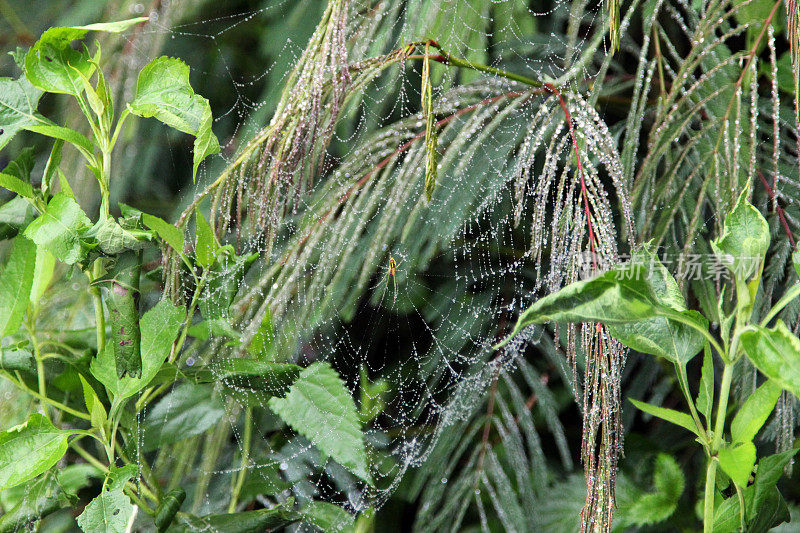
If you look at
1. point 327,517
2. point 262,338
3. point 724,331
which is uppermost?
point 724,331

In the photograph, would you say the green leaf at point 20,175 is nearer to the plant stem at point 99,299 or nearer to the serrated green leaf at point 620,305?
the plant stem at point 99,299

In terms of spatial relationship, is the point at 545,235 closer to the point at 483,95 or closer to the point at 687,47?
the point at 483,95

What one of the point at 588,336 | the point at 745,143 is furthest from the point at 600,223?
the point at 745,143

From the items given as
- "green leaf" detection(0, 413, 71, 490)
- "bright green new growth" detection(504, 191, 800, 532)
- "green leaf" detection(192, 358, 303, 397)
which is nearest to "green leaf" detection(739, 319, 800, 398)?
"bright green new growth" detection(504, 191, 800, 532)

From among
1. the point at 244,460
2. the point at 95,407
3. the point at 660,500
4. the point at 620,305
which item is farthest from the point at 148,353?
the point at 660,500

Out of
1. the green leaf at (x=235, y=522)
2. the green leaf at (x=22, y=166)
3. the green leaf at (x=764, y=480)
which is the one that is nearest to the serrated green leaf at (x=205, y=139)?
the green leaf at (x=22, y=166)

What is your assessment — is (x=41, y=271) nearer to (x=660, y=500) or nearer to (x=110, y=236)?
(x=110, y=236)
